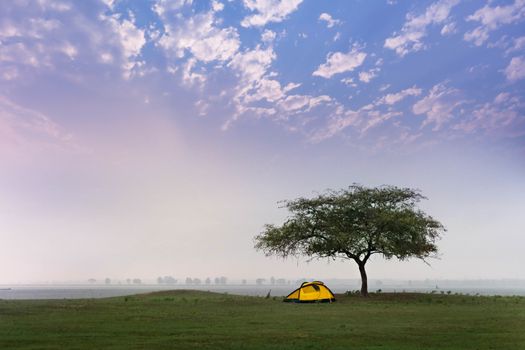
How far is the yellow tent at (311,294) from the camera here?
157 ft

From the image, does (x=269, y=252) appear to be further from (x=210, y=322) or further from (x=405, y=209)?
(x=210, y=322)

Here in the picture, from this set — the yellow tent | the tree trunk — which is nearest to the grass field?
the yellow tent

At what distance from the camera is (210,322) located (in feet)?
92.8

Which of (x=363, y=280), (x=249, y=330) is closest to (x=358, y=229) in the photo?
(x=363, y=280)

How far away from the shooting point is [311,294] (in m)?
48.2

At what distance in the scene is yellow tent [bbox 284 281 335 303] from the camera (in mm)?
47906

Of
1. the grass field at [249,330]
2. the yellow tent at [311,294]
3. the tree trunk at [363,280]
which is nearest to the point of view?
the grass field at [249,330]

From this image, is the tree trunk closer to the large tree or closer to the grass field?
the large tree

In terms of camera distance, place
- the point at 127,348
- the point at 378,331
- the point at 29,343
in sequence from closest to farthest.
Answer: the point at 127,348
the point at 29,343
the point at 378,331

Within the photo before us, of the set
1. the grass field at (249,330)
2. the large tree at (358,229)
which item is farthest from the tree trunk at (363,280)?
the grass field at (249,330)

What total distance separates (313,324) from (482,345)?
9.87 metres

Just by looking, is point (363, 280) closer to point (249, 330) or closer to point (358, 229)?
point (358, 229)

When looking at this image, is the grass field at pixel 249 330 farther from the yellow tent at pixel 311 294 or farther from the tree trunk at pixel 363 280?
the tree trunk at pixel 363 280

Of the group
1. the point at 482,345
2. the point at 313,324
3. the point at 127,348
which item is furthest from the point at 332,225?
the point at 127,348
